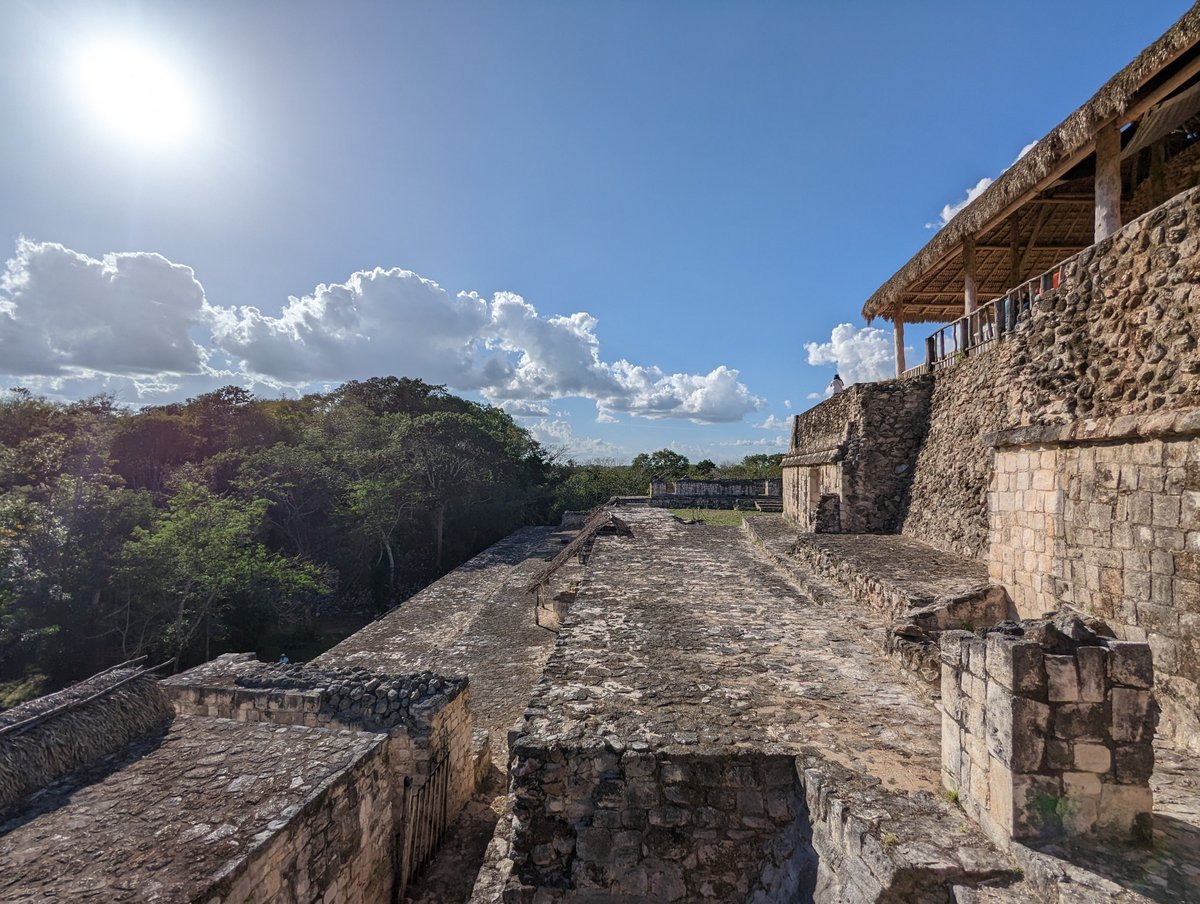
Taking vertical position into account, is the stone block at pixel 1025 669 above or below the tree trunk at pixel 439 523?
above

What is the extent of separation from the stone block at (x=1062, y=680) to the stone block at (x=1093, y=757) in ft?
0.58

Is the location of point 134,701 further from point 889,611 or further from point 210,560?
point 210,560

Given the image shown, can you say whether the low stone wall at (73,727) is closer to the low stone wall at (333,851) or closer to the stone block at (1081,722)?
the low stone wall at (333,851)

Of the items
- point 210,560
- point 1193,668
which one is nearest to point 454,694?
point 1193,668

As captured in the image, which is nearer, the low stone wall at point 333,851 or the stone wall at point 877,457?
the low stone wall at point 333,851

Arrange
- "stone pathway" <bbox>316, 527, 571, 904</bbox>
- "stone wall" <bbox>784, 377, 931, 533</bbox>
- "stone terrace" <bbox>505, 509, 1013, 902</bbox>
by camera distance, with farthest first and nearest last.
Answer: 1. "stone wall" <bbox>784, 377, 931, 533</bbox>
2. "stone pathway" <bbox>316, 527, 571, 904</bbox>
3. "stone terrace" <bbox>505, 509, 1013, 902</bbox>

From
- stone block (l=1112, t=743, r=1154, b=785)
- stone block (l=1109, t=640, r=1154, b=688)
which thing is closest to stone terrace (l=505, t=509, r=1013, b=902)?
stone block (l=1112, t=743, r=1154, b=785)

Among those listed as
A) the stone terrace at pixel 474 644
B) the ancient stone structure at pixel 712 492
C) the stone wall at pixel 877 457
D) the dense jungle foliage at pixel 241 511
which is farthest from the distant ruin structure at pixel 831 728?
the ancient stone structure at pixel 712 492

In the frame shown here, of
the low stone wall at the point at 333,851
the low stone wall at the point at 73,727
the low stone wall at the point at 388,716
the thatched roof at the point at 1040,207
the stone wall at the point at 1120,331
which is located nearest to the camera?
the low stone wall at the point at 333,851

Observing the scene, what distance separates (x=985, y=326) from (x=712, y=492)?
14839 millimetres

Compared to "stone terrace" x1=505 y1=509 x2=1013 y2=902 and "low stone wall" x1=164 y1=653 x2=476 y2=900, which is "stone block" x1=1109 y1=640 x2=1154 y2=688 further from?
"low stone wall" x1=164 y1=653 x2=476 y2=900

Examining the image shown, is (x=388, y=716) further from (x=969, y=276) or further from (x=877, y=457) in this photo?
(x=969, y=276)

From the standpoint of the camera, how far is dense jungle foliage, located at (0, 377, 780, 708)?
12281 mm

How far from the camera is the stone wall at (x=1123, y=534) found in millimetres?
2932
